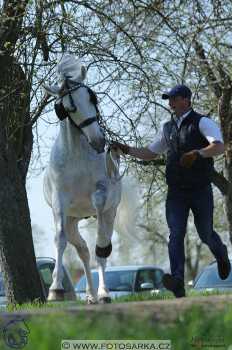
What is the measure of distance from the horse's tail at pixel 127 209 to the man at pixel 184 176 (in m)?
3.42

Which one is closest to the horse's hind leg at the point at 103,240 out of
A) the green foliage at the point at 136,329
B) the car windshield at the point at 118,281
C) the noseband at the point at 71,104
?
the noseband at the point at 71,104

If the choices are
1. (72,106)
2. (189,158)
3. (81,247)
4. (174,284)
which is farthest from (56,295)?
(81,247)

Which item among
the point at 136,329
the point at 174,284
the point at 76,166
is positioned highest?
the point at 76,166

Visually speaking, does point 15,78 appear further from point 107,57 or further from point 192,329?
point 192,329

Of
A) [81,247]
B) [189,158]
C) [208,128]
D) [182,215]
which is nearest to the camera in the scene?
[189,158]

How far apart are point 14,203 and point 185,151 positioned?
12.4ft

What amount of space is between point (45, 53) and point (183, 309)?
751 centimetres

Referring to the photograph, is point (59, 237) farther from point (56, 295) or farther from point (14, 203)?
point (14, 203)

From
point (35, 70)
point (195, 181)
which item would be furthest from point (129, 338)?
point (35, 70)

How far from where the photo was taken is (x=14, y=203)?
11922mm

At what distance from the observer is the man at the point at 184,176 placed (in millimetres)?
8633

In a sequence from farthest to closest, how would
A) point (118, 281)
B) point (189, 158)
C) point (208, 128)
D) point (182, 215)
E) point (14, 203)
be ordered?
point (118, 281) < point (14, 203) < point (182, 215) < point (208, 128) < point (189, 158)

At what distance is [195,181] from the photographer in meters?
8.76

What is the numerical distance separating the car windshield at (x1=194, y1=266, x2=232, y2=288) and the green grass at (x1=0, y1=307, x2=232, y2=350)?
12.0m
